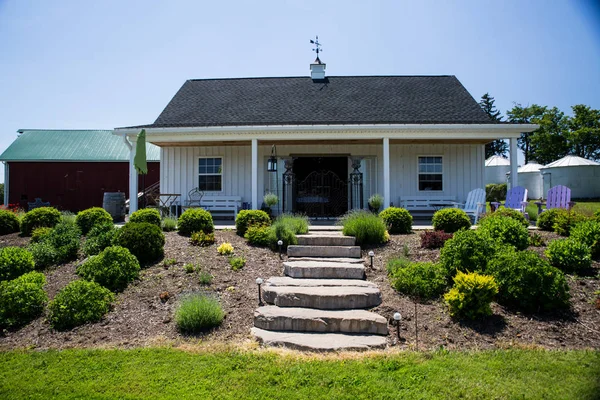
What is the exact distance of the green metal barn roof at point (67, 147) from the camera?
19.2 meters

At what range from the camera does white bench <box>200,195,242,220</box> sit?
1235 cm

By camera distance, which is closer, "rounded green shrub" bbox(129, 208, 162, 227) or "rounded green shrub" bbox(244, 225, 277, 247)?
"rounded green shrub" bbox(244, 225, 277, 247)

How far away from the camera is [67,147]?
20.0 m

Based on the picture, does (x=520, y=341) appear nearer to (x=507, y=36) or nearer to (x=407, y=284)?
(x=407, y=284)

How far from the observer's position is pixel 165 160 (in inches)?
523

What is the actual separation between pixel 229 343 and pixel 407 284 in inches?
104

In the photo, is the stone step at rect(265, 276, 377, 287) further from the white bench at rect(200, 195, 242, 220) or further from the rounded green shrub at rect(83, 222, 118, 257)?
the white bench at rect(200, 195, 242, 220)

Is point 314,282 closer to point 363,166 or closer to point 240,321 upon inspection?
point 240,321

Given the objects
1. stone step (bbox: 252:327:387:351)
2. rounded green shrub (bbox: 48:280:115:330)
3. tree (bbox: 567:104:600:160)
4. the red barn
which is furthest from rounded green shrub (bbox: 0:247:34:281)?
tree (bbox: 567:104:600:160)

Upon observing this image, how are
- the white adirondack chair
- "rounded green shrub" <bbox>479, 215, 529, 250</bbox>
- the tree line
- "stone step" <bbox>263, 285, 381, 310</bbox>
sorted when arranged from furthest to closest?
1. the tree line
2. the white adirondack chair
3. "rounded green shrub" <bbox>479, 215, 529, 250</bbox>
4. "stone step" <bbox>263, 285, 381, 310</bbox>

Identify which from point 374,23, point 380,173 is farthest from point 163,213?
point 374,23

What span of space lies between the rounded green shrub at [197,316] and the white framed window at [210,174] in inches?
342

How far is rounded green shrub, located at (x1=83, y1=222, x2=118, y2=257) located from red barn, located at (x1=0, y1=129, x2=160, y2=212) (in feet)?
41.5

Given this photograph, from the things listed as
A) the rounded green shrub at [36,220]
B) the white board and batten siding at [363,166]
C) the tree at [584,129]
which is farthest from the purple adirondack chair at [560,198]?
the tree at [584,129]
